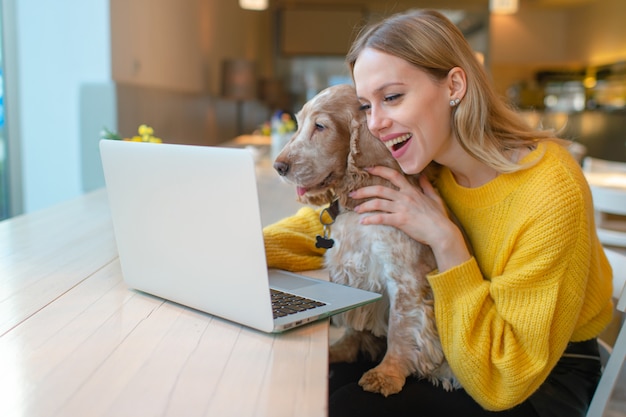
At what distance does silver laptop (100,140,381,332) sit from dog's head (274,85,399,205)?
0.20 meters

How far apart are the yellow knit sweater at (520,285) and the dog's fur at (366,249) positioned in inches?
1.7

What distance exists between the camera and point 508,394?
A: 99 cm

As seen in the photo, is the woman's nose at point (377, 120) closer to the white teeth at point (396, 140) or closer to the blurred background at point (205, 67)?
the white teeth at point (396, 140)

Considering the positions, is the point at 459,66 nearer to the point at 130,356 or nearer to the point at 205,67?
the point at 130,356

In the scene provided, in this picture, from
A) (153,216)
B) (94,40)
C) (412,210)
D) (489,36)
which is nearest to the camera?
(153,216)

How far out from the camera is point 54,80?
3404mm

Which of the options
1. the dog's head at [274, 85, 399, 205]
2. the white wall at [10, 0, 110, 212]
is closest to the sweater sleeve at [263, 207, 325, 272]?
the dog's head at [274, 85, 399, 205]

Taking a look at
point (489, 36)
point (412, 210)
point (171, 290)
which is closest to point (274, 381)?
point (171, 290)

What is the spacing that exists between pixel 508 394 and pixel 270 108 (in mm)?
9722

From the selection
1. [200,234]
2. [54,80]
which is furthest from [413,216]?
[54,80]

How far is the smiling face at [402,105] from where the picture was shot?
3.44ft

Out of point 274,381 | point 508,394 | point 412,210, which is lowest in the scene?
point 508,394

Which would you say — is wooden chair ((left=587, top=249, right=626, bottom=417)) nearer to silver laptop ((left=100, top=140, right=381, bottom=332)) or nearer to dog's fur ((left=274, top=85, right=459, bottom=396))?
dog's fur ((left=274, top=85, right=459, bottom=396))

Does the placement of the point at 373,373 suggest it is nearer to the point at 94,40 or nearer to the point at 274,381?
the point at 274,381
